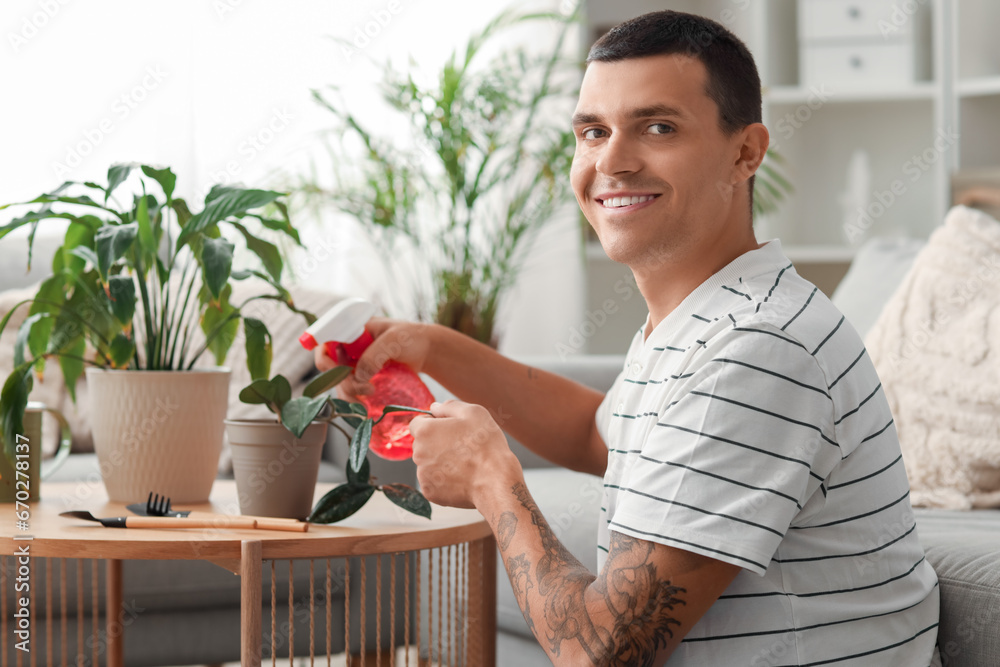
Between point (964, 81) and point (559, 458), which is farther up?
point (964, 81)

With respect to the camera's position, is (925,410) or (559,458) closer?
(559,458)

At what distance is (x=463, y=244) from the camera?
2.73 metres

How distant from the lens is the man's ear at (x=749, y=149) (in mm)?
939

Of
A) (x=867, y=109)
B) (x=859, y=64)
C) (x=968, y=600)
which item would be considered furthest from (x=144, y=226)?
(x=867, y=109)

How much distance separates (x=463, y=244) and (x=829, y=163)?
119 centimetres

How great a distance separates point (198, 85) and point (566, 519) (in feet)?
6.85

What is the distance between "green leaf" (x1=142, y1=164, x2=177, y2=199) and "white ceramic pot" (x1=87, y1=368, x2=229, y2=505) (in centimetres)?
23

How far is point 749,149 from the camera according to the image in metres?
0.95

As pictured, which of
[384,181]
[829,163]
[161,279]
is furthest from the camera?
[829,163]

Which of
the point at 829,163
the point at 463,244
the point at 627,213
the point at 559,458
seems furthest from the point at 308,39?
the point at 627,213

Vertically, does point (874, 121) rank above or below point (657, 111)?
above

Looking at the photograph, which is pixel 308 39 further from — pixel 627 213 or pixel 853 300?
pixel 627 213

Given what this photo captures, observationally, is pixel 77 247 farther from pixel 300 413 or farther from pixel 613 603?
pixel 613 603

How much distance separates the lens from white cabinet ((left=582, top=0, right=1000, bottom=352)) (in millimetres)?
2602
